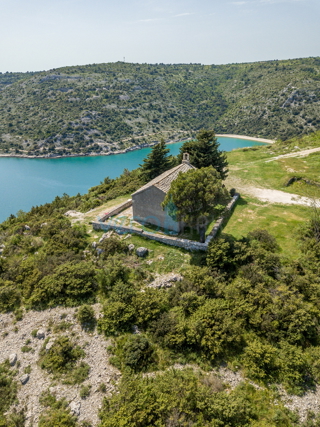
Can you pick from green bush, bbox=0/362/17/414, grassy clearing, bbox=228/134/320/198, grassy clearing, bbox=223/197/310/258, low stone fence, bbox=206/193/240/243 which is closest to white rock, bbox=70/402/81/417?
green bush, bbox=0/362/17/414

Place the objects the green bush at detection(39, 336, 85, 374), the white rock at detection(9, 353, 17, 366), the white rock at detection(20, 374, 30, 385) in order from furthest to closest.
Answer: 1. the white rock at detection(9, 353, 17, 366)
2. the green bush at detection(39, 336, 85, 374)
3. the white rock at detection(20, 374, 30, 385)

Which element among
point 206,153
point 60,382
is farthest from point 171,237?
point 206,153

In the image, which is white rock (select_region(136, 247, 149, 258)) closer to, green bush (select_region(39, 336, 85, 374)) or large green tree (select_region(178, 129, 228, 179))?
green bush (select_region(39, 336, 85, 374))

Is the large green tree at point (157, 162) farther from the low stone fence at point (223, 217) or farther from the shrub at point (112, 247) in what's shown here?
the shrub at point (112, 247)

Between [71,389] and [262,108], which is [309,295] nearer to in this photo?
[71,389]

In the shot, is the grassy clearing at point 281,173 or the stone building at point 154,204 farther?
the grassy clearing at point 281,173

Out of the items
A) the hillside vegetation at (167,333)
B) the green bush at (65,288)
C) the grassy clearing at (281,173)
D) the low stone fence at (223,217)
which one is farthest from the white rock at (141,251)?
the grassy clearing at (281,173)

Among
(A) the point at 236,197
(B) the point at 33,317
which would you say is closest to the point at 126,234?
(B) the point at 33,317
